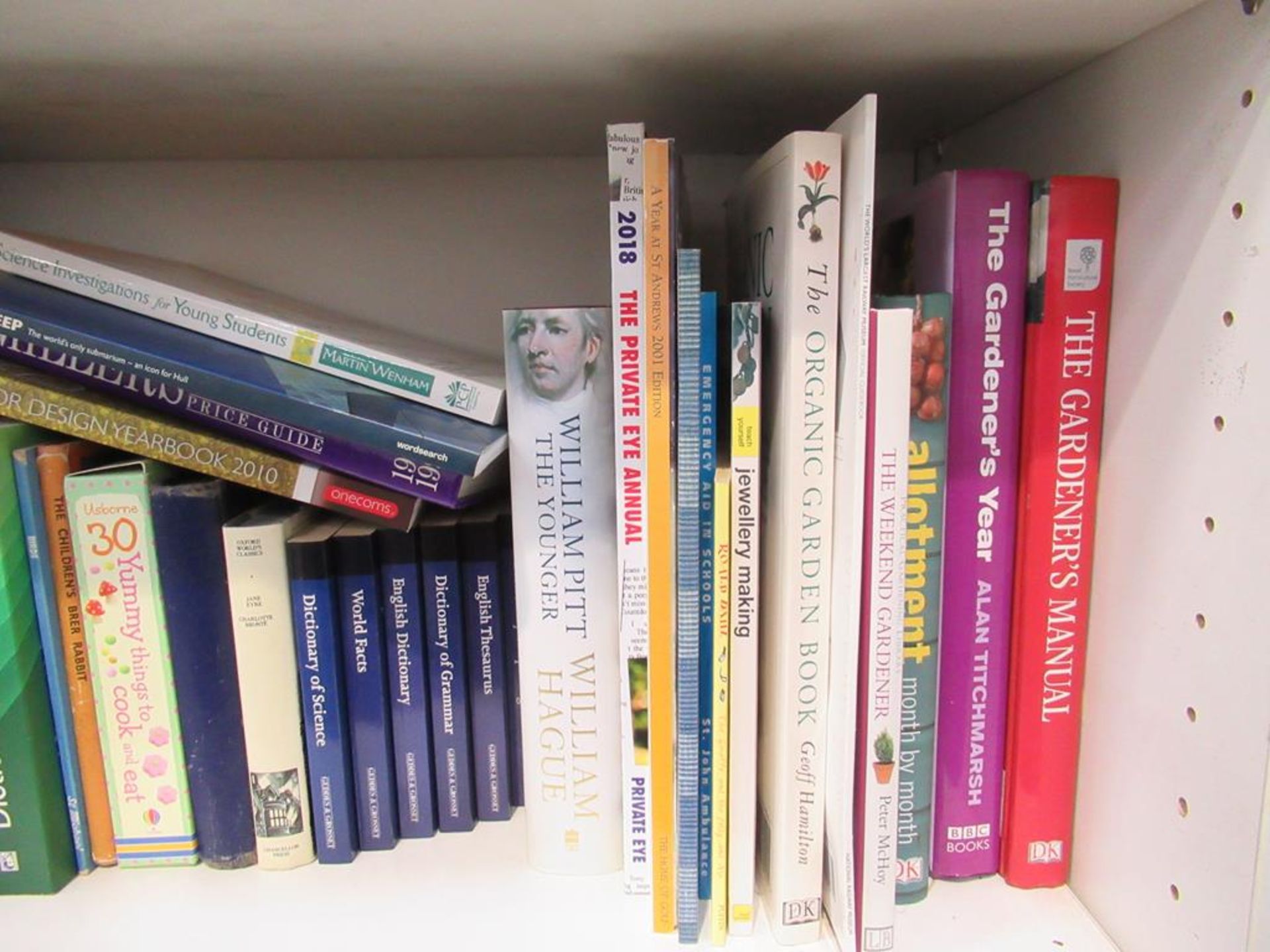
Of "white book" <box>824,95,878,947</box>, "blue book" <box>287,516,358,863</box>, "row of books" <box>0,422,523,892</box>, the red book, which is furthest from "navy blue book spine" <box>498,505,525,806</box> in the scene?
the red book

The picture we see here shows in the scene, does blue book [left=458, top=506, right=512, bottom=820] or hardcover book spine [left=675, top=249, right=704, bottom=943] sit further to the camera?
blue book [left=458, top=506, right=512, bottom=820]

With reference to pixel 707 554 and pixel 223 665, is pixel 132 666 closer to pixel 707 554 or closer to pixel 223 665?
pixel 223 665

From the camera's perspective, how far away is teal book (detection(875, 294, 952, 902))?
1.67ft

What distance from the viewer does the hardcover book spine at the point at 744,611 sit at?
0.49 meters

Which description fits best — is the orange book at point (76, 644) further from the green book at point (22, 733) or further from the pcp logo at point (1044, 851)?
the pcp logo at point (1044, 851)

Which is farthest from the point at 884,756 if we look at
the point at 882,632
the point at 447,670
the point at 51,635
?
the point at 51,635

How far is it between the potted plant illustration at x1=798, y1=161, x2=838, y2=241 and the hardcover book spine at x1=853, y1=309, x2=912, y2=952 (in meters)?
0.06

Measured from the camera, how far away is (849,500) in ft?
1.61

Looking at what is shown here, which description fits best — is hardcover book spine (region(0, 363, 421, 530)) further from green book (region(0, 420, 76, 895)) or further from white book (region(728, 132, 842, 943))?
white book (region(728, 132, 842, 943))

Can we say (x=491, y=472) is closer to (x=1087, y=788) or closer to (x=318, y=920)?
(x=318, y=920)

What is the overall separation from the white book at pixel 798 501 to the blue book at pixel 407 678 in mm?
237

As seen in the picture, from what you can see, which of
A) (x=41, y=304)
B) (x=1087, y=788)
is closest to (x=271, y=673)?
(x=41, y=304)

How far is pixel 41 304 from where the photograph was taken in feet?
1.76

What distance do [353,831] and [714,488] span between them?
0.36 meters
